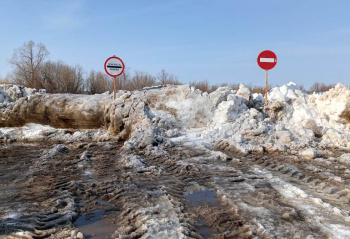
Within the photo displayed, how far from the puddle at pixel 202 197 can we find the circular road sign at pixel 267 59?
6.75m

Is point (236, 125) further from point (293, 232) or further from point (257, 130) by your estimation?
point (293, 232)

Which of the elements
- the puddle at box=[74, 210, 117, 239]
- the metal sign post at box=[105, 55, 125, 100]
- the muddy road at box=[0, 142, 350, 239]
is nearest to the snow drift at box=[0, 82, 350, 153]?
the metal sign post at box=[105, 55, 125, 100]

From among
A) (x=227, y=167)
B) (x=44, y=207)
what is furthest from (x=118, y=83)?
(x=44, y=207)

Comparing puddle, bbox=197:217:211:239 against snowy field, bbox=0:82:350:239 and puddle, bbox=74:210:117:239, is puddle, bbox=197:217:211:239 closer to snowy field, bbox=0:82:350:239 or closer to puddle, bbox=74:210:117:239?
snowy field, bbox=0:82:350:239

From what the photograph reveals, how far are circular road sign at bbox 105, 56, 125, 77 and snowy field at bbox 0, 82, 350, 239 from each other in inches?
33.8

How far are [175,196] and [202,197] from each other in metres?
0.39

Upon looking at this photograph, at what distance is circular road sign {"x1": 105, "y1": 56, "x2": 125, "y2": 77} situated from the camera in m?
10.9

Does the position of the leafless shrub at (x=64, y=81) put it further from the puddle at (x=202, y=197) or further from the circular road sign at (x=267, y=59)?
the puddle at (x=202, y=197)

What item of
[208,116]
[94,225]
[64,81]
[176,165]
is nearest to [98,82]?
[64,81]

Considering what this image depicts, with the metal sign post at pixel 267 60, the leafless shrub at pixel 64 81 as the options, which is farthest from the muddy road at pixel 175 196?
the leafless shrub at pixel 64 81

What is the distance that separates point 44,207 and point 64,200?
0.97 ft

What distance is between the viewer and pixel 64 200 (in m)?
4.26

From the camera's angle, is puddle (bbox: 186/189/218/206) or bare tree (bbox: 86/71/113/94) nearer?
puddle (bbox: 186/189/218/206)

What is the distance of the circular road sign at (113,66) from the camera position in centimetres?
1085
